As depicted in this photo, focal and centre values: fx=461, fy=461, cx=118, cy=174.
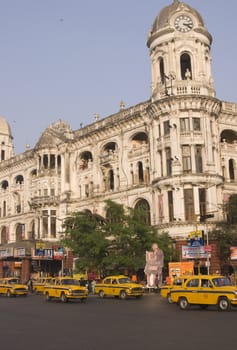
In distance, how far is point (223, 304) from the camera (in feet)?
73.6

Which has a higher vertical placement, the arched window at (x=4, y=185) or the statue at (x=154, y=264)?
the arched window at (x=4, y=185)

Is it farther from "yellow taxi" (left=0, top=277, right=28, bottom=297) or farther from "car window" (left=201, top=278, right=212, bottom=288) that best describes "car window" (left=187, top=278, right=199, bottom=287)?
"yellow taxi" (left=0, top=277, right=28, bottom=297)

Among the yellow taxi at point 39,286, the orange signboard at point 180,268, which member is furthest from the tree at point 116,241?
the yellow taxi at point 39,286

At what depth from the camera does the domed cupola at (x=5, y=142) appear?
85312mm

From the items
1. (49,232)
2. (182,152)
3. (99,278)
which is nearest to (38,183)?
(49,232)

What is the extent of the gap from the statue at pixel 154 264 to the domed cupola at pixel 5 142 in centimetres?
5127

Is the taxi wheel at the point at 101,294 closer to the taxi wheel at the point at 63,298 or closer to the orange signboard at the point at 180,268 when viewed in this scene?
the taxi wheel at the point at 63,298

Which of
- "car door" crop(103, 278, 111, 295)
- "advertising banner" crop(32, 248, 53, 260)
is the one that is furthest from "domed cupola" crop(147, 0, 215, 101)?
"car door" crop(103, 278, 111, 295)

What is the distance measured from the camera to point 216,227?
45.0 metres

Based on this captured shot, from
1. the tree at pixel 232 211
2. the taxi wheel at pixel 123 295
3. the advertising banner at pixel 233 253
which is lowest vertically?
the taxi wheel at pixel 123 295

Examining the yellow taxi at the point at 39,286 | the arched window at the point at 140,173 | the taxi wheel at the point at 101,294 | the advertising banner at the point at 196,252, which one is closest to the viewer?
the taxi wheel at the point at 101,294

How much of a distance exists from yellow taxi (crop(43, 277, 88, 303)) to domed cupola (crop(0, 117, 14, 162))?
5678 cm

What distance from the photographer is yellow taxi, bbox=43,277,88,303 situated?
2950cm

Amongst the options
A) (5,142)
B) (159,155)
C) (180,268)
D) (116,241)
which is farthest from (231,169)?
(5,142)
